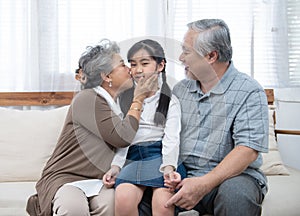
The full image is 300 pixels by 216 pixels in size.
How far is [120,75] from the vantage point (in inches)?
75.3

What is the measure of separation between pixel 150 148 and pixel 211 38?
0.50 m

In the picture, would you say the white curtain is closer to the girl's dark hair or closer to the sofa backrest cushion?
the sofa backrest cushion

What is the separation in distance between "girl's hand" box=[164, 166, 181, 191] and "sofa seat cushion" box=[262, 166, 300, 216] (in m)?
0.48

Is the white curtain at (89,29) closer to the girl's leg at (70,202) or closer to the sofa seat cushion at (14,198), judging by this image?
the sofa seat cushion at (14,198)

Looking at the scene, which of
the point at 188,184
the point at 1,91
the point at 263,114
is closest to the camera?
the point at 188,184

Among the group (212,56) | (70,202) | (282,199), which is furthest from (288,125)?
(70,202)

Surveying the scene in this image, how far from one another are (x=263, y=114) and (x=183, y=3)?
4.37 feet

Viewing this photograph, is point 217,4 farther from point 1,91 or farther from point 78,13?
point 1,91

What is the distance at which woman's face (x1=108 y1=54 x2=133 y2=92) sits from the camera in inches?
74.5

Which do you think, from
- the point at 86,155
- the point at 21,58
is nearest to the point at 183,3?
the point at 21,58

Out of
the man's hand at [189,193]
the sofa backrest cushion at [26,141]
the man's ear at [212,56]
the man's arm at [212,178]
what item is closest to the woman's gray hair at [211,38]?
the man's ear at [212,56]

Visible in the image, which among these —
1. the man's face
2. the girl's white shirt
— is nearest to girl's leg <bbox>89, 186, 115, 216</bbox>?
the girl's white shirt

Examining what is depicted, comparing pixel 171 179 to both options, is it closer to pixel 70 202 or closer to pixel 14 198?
pixel 70 202

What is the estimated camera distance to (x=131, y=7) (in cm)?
291
